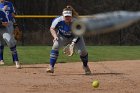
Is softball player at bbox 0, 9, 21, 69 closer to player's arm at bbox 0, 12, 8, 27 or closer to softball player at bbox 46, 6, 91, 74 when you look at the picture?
player's arm at bbox 0, 12, 8, 27

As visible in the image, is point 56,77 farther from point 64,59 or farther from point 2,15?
point 64,59

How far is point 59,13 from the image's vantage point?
1060 inches

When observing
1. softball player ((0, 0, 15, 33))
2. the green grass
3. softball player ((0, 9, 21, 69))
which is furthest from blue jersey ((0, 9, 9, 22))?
the green grass

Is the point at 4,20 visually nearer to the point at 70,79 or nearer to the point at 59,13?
the point at 70,79

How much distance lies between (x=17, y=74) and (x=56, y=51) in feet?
3.68

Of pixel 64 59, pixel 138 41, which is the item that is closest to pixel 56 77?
pixel 64 59

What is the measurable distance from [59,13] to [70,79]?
56.1ft

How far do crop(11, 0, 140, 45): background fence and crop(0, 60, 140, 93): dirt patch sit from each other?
11.8 m

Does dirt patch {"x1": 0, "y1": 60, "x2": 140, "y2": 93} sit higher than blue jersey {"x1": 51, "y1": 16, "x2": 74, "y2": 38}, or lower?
lower

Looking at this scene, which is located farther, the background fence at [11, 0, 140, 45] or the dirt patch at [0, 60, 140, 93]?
the background fence at [11, 0, 140, 45]

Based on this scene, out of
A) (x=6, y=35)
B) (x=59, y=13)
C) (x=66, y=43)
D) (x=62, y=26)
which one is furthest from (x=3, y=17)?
(x=59, y=13)

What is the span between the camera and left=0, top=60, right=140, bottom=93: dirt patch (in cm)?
845

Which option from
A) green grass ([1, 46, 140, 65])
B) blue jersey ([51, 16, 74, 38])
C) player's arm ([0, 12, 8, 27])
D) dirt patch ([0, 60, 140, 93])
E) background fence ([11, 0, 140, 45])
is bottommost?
background fence ([11, 0, 140, 45])

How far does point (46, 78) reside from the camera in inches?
401
